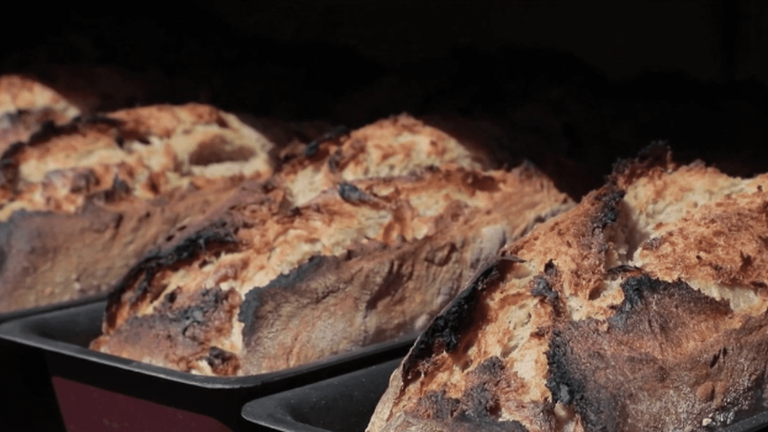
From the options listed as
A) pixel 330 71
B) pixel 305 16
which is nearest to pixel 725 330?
pixel 330 71

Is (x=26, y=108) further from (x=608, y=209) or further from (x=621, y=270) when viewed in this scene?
(x=621, y=270)

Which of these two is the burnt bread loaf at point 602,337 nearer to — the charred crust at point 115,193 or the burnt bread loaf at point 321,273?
the burnt bread loaf at point 321,273

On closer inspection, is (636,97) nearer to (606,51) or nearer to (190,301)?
(606,51)

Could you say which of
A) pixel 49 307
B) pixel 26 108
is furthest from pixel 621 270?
pixel 26 108

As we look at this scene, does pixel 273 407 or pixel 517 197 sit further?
pixel 517 197

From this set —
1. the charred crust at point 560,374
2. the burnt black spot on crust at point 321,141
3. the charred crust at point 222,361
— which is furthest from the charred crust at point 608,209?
the burnt black spot on crust at point 321,141

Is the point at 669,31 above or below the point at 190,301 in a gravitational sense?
above
